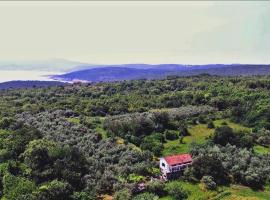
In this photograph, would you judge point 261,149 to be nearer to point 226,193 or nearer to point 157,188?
point 226,193

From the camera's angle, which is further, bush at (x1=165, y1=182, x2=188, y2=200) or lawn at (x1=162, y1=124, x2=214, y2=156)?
lawn at (x1=162, y1=124, x2=214, y2=156)

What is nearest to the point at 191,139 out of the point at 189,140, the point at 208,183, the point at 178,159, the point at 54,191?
the point at 189,140

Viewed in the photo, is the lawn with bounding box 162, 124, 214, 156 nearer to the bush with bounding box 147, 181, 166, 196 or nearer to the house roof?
the house roof

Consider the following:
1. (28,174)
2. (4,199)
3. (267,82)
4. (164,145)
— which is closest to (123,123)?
(164,145)


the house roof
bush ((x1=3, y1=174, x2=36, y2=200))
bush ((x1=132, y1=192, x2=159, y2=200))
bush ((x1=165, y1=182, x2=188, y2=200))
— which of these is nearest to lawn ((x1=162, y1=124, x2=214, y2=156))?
the house roof

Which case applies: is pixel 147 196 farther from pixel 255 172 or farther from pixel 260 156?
pixel 260 156

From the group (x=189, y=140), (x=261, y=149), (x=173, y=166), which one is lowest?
(x=261, y=149)
